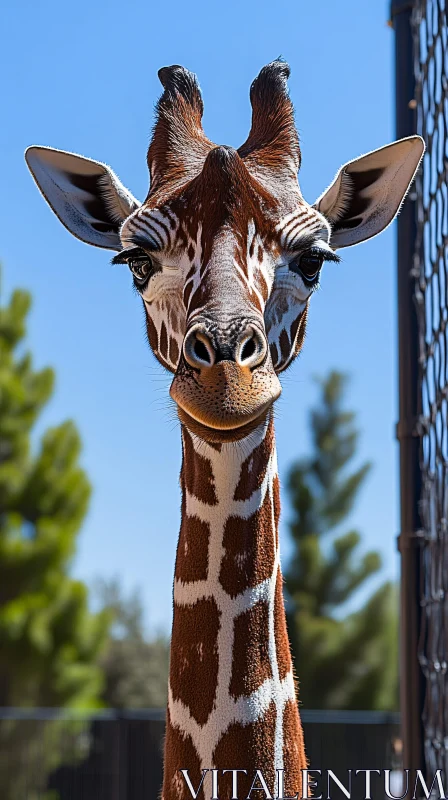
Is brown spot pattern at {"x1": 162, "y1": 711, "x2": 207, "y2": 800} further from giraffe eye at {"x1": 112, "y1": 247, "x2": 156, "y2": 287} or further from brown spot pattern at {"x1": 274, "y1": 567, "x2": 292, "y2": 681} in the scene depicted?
giraffe eye at {"x1": 112, "y1": 247, "x2": 156, "y2": 287}

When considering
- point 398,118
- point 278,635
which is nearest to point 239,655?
point 278,635

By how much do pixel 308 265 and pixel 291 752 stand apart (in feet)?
4.58

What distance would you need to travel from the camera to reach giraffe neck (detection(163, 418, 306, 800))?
278 centimetres

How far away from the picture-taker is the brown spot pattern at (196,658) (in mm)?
2822

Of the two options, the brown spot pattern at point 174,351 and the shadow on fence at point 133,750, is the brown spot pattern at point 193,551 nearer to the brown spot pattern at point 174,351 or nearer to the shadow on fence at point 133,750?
the brown spot pattern at point 174,351

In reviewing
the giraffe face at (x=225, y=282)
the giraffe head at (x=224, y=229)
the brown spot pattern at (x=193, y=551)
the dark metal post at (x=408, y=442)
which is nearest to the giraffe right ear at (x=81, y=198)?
the giraffe head at (x=224, y=229)

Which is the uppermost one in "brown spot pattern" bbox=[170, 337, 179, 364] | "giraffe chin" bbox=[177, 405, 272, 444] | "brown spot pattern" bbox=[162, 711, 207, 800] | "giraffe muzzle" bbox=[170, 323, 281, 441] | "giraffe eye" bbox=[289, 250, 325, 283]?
"giraffe eye" bbox=[289, 250, 325, 283]

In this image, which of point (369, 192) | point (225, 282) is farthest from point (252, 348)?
point (369, 192)

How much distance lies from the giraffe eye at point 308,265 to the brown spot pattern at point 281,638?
2.96 feet

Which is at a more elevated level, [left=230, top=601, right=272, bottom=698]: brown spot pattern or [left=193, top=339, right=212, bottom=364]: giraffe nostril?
[left=193, top=339, right=212, bottom=364]: giraffe nostril

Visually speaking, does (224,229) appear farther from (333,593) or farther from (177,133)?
(333,593)

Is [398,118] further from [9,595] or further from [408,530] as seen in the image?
[9,595]

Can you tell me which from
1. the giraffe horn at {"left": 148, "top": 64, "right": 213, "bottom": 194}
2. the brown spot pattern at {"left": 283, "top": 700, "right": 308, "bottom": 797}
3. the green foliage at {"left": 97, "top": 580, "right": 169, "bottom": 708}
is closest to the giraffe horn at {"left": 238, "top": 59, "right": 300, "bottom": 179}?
the giraffe horn at {"left": 148, "top": 64, "right": 213, "bottom": 194}

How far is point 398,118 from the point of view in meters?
4.91
